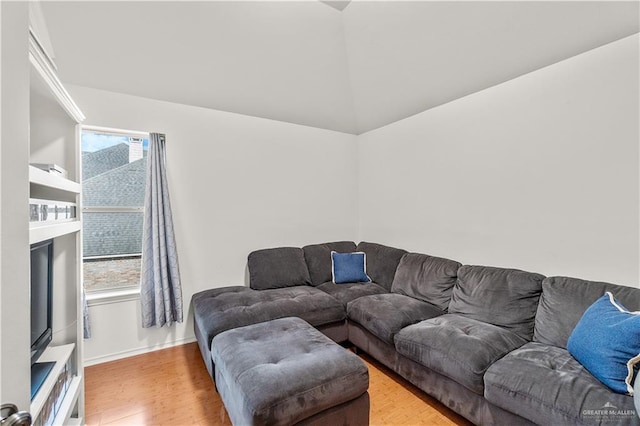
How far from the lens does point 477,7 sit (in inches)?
83.4

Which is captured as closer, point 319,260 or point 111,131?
point 111,131

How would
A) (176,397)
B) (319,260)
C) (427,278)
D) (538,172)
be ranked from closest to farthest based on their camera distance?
1. (176,397)
2. (538,172)
3. (427,278)
4. (319,260)

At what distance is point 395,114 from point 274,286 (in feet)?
7.72

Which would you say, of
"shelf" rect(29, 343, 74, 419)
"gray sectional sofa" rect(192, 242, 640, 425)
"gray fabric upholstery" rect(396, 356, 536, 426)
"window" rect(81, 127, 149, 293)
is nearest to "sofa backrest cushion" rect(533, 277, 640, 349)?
"gray sectional sofa" rect(192, 242, 640, 425)

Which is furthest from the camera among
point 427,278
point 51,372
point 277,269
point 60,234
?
point 277,269

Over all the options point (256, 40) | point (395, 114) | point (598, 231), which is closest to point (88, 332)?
point (256, 40)

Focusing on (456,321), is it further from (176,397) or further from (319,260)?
(176,397)

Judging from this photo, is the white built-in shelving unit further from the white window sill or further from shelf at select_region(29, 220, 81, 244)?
the white window sill

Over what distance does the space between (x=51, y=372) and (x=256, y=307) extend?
1263mm

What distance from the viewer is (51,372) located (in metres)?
1.48

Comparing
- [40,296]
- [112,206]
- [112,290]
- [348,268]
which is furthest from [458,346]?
[112,206]

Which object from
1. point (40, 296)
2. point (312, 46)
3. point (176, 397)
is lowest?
point (176, 397)

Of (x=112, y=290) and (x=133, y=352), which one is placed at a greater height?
(x=112, y=290)

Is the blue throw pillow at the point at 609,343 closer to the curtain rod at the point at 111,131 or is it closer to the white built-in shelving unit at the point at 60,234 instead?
the white built-in shelving unit at the point at 60,234
